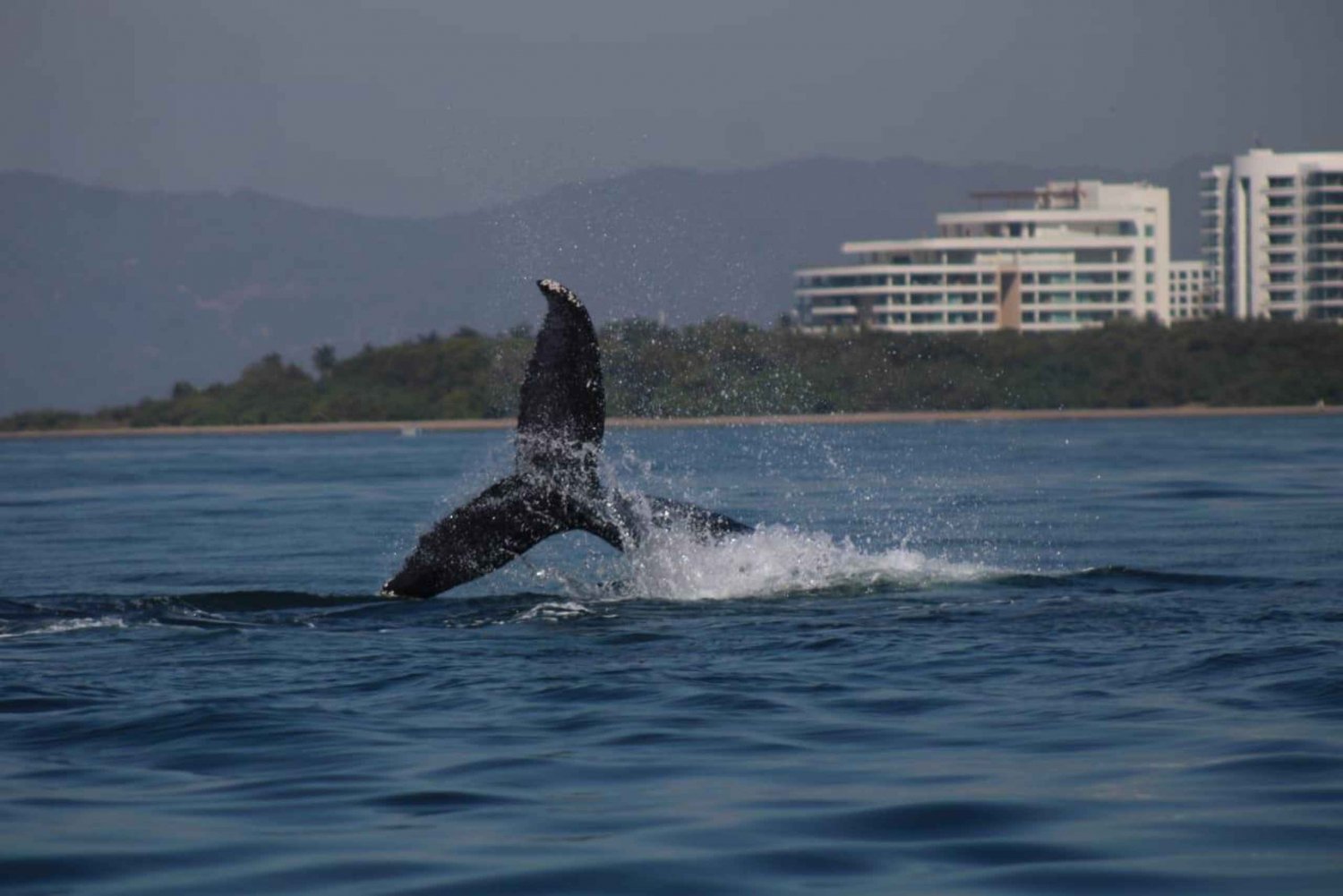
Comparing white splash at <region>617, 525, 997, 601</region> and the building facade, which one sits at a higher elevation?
the building facade

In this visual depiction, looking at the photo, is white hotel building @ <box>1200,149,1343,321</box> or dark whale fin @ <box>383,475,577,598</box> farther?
white hotel building @ <box>1200,149,1343,321</box>

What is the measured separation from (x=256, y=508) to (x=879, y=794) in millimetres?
24838

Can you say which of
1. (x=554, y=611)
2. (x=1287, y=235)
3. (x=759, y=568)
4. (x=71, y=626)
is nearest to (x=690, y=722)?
(x=554, y=611)

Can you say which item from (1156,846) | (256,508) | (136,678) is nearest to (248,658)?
(136,678)

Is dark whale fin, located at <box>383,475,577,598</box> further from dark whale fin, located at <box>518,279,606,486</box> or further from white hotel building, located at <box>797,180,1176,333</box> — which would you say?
white hotel building, located at <box>797,180,1176,333</box>

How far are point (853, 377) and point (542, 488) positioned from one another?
9241 centimetres

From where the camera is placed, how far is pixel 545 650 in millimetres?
12703

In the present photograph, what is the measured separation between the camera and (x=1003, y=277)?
156m

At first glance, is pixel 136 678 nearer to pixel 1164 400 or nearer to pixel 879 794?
pixel 879 794

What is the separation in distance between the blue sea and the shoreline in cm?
6658

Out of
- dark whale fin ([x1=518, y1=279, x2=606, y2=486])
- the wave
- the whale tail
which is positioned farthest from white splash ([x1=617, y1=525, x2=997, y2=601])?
dark whale fin ([x1=518, y1=279, x2=606, y2=486])

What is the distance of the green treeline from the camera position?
102 meters

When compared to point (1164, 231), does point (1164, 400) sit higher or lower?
lower

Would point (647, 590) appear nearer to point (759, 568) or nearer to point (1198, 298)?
point (759, 568)
